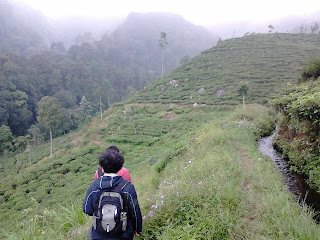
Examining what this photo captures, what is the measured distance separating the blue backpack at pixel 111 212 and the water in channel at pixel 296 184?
3.42 meters

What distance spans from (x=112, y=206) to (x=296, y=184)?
582 cm

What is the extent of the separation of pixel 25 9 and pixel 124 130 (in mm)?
190167

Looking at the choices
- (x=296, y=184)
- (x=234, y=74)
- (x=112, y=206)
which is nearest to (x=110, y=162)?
(x=112, y=206)

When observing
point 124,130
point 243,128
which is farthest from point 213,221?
point 124,130

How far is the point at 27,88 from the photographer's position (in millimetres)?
52062

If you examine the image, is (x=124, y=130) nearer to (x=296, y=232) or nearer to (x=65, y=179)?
(x=65, y=179)

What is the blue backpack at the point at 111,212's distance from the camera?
7.09 ft

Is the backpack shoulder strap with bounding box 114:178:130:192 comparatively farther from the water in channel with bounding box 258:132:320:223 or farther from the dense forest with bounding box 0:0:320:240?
the water in channel with bounding box 258:132:320:223

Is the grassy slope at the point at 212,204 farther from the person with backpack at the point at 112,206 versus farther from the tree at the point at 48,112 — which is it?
the tree at the point at 48,112

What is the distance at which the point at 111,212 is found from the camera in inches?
85.2

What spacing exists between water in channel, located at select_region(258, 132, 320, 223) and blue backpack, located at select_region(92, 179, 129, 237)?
135 inches

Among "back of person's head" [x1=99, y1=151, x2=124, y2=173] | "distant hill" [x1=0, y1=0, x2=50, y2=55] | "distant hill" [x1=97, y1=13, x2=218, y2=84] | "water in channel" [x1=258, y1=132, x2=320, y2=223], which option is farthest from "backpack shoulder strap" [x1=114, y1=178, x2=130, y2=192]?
"distant hill" [x1=0, y1=0, x2=50, y2=55]

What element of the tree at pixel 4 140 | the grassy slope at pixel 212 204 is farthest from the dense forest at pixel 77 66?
the grassy slope at pixel 212 204

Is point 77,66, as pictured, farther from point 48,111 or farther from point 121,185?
point 121,185
